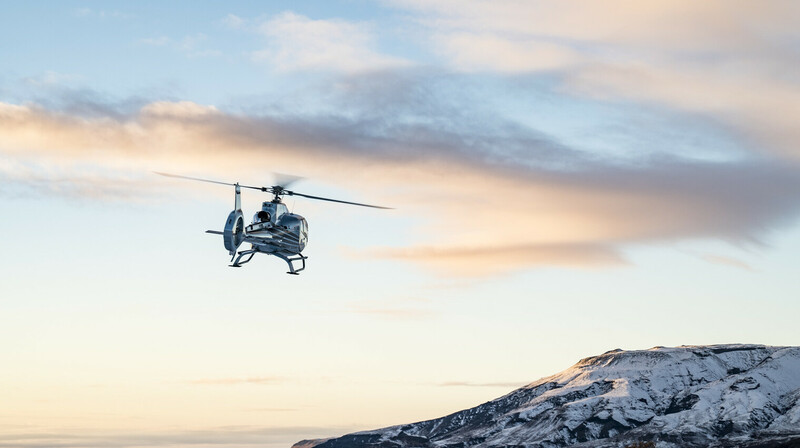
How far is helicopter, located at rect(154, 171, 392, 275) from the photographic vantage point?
178 metres

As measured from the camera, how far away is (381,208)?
164 m

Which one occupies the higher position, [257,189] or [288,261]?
[257,189]

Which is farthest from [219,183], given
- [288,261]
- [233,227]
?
[288,261]

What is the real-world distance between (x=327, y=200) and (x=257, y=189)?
53.0 ft

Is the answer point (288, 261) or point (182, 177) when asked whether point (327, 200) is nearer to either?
point (288, 261)

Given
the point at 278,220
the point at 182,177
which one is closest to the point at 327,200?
the point at 278,220

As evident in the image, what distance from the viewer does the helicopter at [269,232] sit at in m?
178

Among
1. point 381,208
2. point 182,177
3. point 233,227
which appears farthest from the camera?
point 233,227

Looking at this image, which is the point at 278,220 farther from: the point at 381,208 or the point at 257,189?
the point at 381,208

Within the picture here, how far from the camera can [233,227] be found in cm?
17662

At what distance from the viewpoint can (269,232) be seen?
7111 inches

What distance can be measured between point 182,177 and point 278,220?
34.1m

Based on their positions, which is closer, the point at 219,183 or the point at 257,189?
the point at 219,183

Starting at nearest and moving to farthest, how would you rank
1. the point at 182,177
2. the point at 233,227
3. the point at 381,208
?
the point at 182,177
the point at 381,208
the point at 233,227
